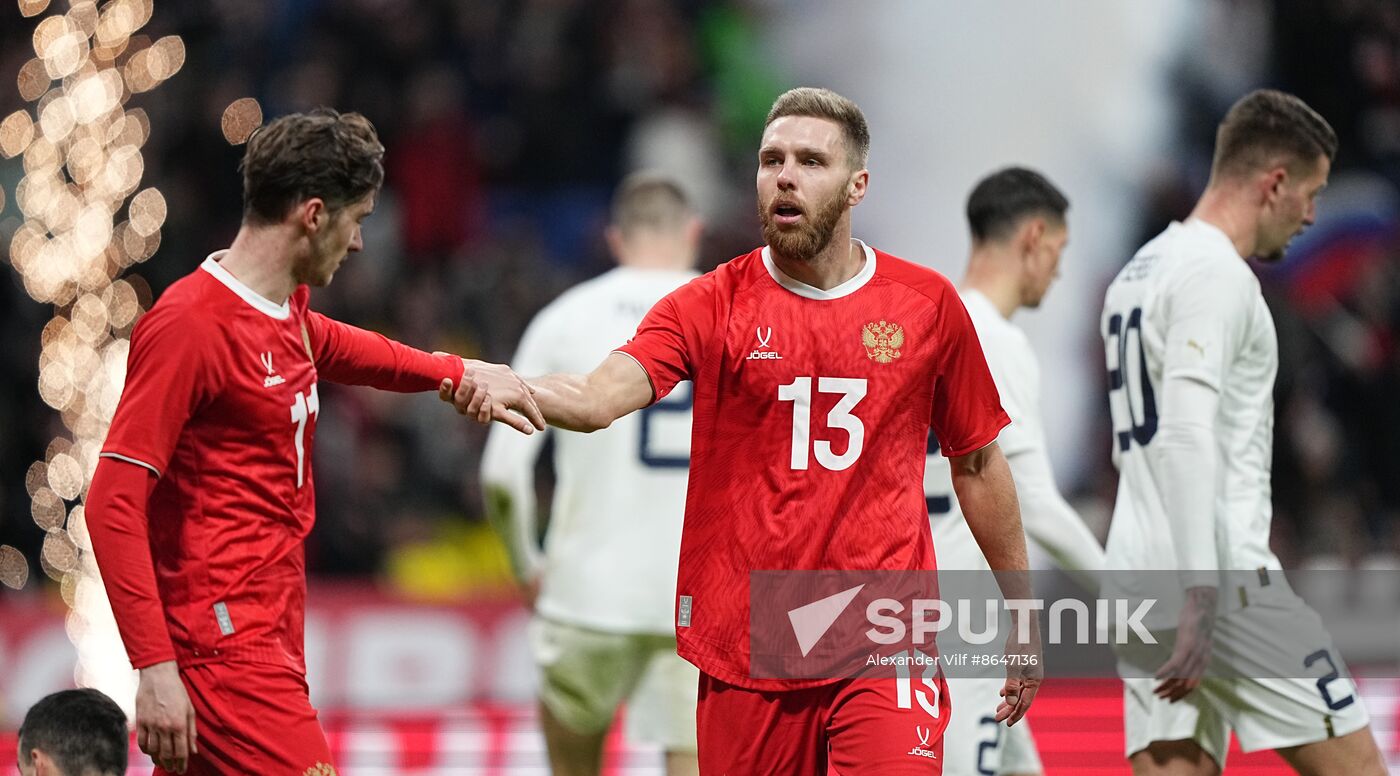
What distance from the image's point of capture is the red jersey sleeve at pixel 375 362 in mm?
4578

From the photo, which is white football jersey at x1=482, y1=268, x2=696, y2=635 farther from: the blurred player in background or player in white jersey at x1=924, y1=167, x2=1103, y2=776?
the blurred player in background

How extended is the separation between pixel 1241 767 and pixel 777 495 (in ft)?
14.7

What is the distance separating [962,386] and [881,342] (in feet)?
0.83

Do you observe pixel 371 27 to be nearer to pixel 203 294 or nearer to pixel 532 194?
pixel 532 194

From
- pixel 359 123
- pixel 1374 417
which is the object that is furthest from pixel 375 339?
pixel 1374 417

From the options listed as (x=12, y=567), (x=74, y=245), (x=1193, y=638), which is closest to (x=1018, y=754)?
(x=1193, y=638)

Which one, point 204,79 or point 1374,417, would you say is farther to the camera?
point 204,79

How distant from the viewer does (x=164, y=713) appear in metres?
3.93

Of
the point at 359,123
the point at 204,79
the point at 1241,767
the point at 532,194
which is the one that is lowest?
the point at 1241,767

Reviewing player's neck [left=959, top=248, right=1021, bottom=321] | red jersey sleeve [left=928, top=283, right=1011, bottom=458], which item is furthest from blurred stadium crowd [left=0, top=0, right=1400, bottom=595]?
red jersey sleeve [left=928, top=283, right=1011, bottom=458]

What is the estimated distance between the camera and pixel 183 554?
164 inches

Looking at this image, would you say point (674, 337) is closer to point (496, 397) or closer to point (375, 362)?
point (496, 397)

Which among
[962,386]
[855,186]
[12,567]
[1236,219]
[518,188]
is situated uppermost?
[518,188]

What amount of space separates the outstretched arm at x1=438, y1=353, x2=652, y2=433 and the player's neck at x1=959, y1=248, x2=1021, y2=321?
2.18m
